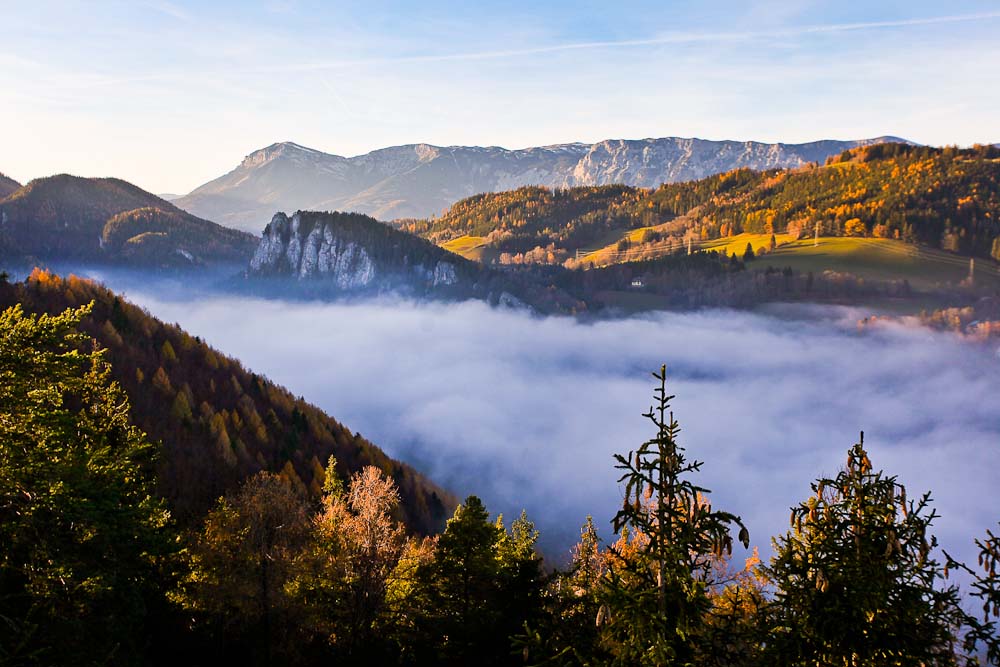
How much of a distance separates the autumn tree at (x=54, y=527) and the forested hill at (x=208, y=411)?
144 feet

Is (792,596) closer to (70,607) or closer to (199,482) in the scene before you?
(70,607)

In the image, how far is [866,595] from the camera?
1217cm

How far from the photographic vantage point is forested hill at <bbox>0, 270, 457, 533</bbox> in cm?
8069

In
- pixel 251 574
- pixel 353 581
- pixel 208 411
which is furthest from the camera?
pixel 208 411

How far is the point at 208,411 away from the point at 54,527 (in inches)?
3110

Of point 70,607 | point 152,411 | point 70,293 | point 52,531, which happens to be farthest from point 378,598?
point 70,293

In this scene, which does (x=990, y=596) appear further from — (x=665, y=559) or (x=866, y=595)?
(x=665, y=559)

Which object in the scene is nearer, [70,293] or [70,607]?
[70,607]

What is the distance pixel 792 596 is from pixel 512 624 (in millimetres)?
18714

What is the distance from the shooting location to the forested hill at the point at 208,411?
80688 mm

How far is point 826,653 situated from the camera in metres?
12.7

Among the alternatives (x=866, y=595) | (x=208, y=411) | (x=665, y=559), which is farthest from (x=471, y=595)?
(x=208, y=411)

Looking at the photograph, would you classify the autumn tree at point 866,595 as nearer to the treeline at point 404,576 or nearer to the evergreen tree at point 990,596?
the treeline at point 404,576

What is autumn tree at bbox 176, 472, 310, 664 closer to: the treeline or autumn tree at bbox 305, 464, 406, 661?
the treeline
